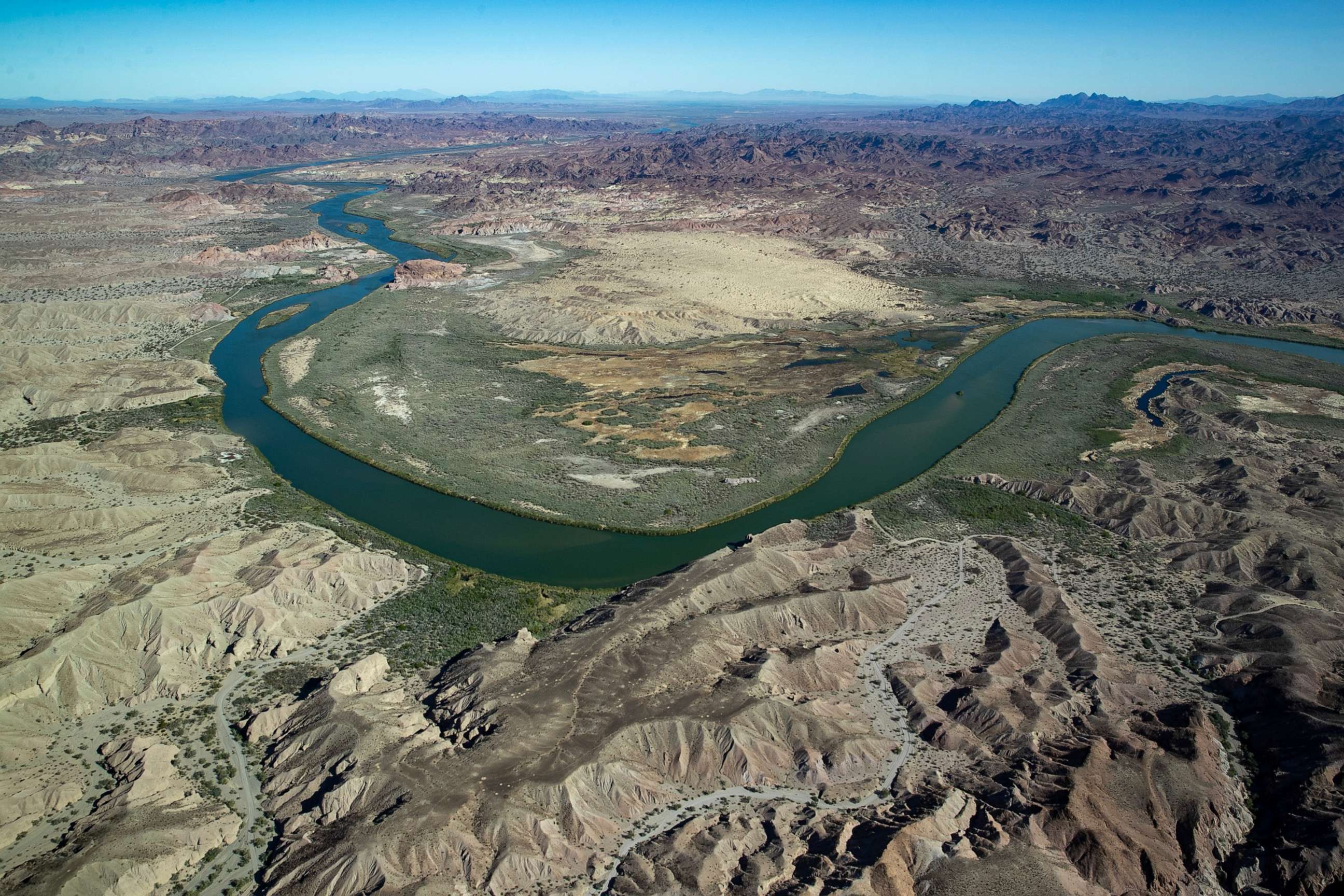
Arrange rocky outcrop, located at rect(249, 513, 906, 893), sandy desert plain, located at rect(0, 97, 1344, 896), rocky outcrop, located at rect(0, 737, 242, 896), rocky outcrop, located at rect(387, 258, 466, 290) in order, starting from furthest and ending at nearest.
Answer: rocky outcrop, located at rect(387, 258, 466, 290) < sandy desert plain, located at rect(0, 97, 1344, 896) < rocky outcrop, located at rect(249, 513, 906, 893) < rocky outcrop, located at rect(0, 737, 242, 896)

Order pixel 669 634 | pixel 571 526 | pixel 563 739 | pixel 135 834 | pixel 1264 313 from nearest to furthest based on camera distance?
pixel 135 834 < pixel 563 739 < pixel 669 634 < pixel 571 526 < pixel 1264 313

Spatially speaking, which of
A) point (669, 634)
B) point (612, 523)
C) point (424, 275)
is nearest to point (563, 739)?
point (669, 634)

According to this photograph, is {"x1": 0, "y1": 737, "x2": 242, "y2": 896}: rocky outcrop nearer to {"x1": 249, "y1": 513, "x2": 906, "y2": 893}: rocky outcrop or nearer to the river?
{"x1": 249, "y1": 513, "x2": 906, "y2": 893}: rocky outcrop

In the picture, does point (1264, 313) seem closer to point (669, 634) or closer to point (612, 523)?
point (612, 523)

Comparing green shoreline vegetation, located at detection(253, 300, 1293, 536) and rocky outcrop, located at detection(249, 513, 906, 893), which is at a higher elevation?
green shoreline vegetation, located at detection(253, 300, 1293, 536)

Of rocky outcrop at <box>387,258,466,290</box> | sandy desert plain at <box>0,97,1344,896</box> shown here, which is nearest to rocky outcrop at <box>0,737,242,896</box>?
sandy desert plain at <box>0,97,1344,896</box>

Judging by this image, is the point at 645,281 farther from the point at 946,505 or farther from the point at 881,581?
the point at 881,581
